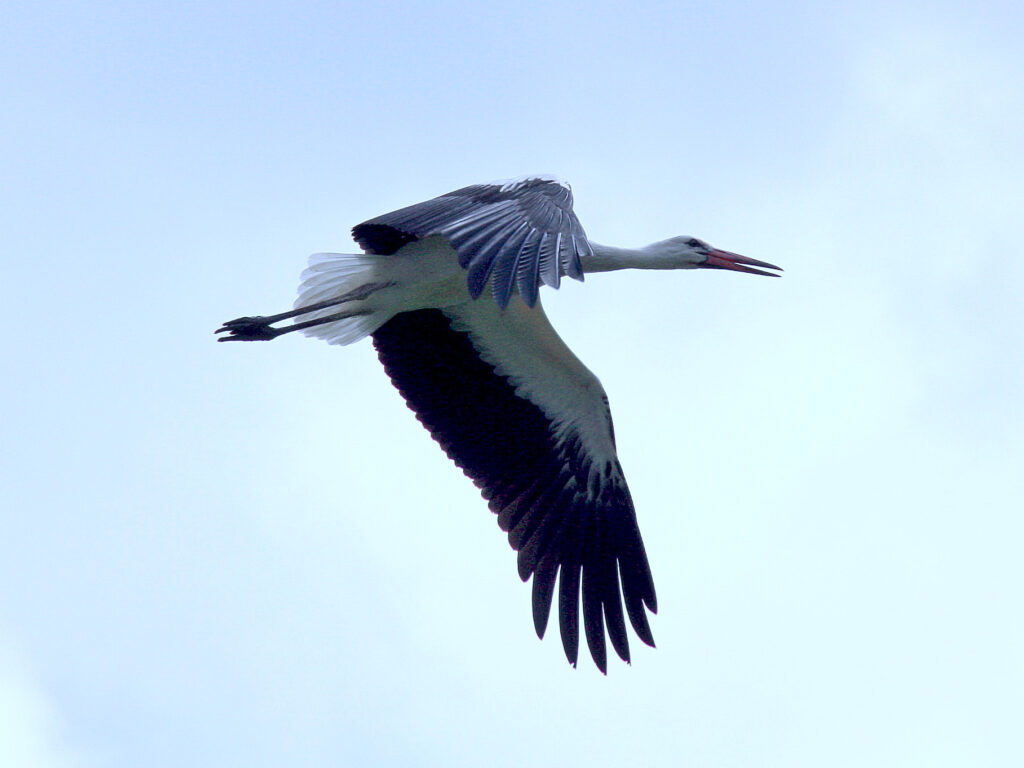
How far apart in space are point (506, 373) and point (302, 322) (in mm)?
1404

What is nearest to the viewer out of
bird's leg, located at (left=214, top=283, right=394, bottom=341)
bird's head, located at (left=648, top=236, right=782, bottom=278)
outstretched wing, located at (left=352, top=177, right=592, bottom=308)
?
outstretched wing, located at (left=352, top=177, right=592, bottom=308)

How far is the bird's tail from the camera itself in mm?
9562

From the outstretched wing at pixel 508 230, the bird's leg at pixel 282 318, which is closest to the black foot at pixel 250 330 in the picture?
the bird's leg at pixel 282 318

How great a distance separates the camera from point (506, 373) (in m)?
10.4

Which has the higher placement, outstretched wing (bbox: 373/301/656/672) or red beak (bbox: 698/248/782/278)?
red beak (bbox: 698/248/782/278)

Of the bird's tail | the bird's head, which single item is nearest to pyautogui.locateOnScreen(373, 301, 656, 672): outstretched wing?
the bird's tail

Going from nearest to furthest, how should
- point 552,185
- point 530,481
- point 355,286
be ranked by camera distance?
point 552,185
point 355,286
point 530,481

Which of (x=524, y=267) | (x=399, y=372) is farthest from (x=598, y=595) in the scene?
(x=524, y=267)

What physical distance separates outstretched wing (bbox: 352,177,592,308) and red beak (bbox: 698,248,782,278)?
247cm

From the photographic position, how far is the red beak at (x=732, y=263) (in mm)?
10734

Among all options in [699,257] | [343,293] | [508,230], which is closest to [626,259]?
[699,257]

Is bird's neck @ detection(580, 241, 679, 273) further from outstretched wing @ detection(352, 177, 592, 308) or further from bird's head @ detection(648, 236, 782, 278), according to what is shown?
outstretched wing @ detection(352, 177, 592, 308)

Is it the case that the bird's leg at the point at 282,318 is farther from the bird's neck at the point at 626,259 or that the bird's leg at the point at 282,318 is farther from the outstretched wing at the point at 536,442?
the bird's neck at the point at 626,259

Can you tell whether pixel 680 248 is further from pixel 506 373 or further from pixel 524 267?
pixel 524 267
